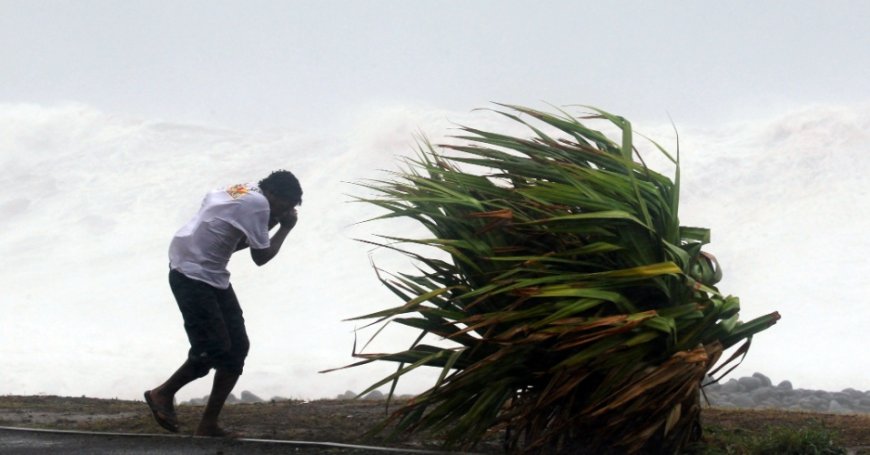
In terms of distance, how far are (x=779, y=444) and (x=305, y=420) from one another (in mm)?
3579

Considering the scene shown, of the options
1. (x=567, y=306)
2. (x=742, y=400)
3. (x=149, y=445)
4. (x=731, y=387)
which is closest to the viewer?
(x=567, y=306)

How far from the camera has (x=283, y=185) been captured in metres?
6.70

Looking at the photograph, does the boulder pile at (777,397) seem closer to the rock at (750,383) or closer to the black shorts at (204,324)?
the rock at (750,383)

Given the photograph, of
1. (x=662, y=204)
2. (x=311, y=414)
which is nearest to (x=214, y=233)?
(x=311, y=414)

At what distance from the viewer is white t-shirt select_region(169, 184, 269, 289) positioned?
21.4 feet

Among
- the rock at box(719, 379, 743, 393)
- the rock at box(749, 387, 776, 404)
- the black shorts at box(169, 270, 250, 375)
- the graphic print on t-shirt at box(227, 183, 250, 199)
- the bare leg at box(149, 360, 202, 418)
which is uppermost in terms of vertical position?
the graphic print on t-shirt at box(227, 183, 250, 199)

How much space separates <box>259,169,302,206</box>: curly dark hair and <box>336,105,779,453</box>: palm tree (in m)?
1.37

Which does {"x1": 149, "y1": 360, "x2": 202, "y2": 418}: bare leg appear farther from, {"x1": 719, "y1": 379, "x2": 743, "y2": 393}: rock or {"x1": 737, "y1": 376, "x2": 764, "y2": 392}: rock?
{"x1": 737, "y1": 376, "x2": 764, "y2": 392}: rock

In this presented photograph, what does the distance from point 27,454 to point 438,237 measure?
9.14 ft

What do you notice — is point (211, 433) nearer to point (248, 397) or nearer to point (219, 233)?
point (219, 233)

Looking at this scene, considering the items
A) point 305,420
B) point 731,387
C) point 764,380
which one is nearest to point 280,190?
point 305,420

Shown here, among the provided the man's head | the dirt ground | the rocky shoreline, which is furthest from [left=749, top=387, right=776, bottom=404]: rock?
the man's head

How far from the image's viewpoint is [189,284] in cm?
648

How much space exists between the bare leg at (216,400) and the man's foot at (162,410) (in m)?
0.21
